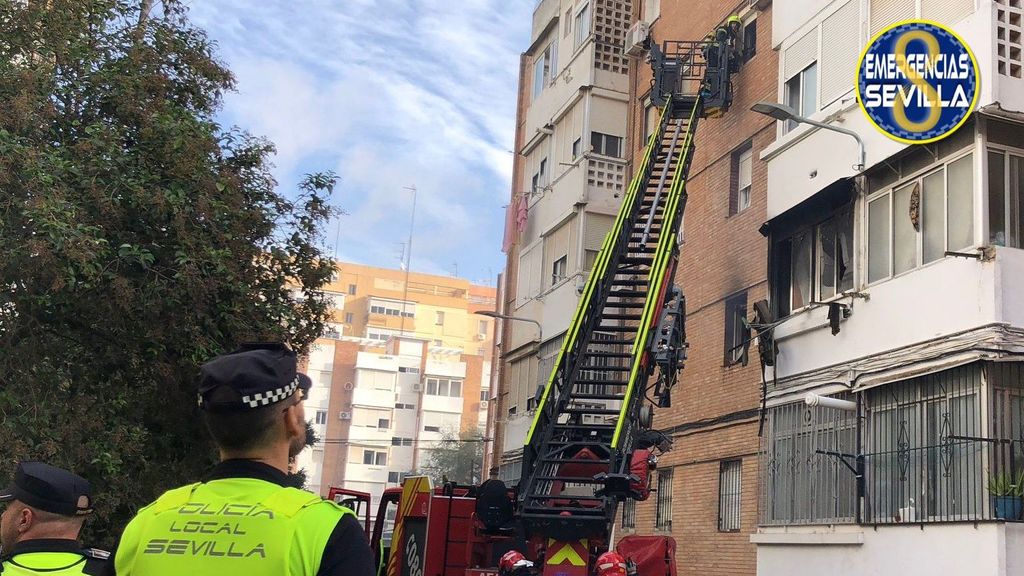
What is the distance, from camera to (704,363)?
18.6 meters

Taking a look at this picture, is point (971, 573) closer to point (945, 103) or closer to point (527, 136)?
point (945, 103)

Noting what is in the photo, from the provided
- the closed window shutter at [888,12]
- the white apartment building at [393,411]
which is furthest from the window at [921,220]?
the white apartment building at [393,411]

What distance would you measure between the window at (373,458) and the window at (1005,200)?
8211cm

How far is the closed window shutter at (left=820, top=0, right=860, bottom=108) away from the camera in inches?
564

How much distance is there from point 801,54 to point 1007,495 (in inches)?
288

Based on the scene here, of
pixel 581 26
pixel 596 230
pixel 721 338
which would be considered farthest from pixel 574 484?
pixel 581 26

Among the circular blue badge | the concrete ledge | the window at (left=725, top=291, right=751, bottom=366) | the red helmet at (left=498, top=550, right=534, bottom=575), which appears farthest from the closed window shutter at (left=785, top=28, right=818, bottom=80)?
the red helmet at (left=498, top=550, right=534, bottom=575)

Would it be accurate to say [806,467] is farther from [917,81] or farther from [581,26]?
[581,26]

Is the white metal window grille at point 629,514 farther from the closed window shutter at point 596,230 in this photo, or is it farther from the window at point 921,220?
the window at point 921,220

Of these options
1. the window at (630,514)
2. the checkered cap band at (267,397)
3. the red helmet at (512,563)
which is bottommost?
the red helmet at (512,563)

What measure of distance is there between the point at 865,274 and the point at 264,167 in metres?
7.43

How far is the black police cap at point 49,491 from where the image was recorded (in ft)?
12.4

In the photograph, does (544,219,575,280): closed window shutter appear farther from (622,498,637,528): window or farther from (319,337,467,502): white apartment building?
(319,337,467,502): white apartment building

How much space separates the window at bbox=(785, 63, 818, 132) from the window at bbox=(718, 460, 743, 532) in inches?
201
